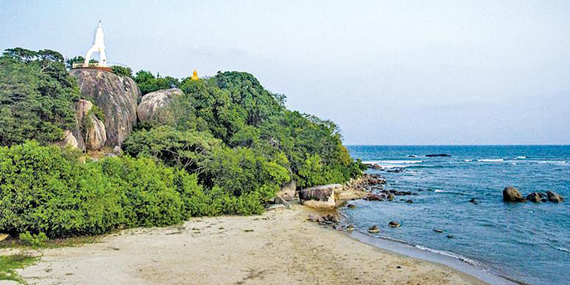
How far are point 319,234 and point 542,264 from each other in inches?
329

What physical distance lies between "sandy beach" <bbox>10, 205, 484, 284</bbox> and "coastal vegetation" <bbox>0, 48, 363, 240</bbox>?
1354 mm

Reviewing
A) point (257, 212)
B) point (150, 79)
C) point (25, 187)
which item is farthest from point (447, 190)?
point (25, 187)

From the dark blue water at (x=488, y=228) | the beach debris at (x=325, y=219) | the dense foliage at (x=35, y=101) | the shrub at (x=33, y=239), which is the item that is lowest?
the dark blue water at (x=488, y=228)

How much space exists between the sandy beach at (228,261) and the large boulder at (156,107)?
1083 centimetres

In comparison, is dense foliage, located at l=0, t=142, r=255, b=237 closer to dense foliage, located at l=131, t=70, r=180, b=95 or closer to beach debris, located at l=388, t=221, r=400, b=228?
beach debris, located at l=388, t=221, r=400, b=228

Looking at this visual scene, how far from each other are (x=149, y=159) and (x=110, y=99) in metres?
7.16

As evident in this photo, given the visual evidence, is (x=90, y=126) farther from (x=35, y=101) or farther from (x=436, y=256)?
(x=436, y=256)

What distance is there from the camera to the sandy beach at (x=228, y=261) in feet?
36.2

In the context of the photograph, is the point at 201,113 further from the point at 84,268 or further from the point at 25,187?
the point at 84,268

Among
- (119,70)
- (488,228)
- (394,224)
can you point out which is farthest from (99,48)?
(488,228)

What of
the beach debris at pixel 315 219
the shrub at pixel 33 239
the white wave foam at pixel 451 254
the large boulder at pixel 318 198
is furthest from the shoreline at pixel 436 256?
the shrub at pixel 33 239

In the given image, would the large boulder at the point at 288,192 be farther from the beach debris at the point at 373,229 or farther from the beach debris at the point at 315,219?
the beach debris at the point at 373,229

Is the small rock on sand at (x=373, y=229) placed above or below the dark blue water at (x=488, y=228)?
above

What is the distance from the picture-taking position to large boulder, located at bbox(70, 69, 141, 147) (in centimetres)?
2367
